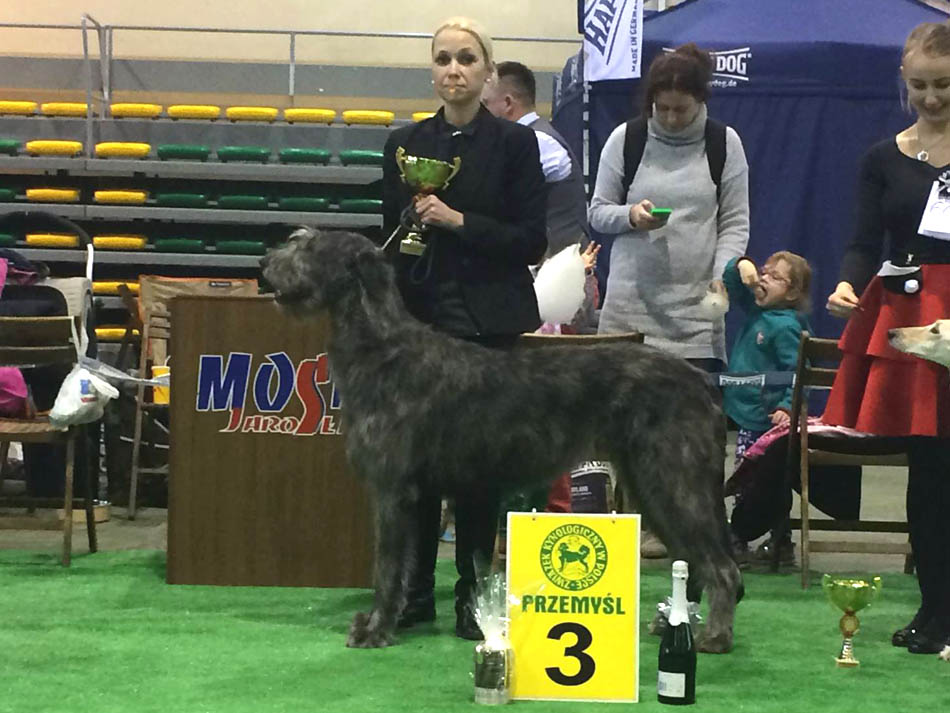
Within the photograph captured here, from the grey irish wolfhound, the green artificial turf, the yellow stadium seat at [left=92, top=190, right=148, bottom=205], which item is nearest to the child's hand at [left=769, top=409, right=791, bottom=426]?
the green artificial turf

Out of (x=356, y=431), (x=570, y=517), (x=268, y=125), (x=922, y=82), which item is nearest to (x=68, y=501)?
(x=356, y=431)

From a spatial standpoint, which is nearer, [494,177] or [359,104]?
[494,177]

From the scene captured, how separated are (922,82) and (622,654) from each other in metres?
1.58

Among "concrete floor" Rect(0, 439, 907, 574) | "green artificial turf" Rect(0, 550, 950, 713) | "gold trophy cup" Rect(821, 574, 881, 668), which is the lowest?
"concrete floor" Rect(0, 439, 907, 574)

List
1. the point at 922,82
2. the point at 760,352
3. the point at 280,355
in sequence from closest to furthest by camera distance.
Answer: the point at 922,82, the point at 280,355, the point at 760,352

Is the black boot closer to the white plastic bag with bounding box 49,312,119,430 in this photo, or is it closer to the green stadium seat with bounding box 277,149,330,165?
the white plastic bag with bounding box 49,312,119,430

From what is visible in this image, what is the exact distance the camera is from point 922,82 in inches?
132

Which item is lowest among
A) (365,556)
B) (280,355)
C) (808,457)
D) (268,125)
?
(365,556)

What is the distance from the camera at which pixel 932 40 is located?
3299mm

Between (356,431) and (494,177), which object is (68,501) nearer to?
(356,431)

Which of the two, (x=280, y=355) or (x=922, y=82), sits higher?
(x=922, y=82)

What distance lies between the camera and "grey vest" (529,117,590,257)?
5.40 meters

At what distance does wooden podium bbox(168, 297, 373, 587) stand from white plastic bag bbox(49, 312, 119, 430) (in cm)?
Result: 55

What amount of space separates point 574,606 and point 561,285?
1.79 m
